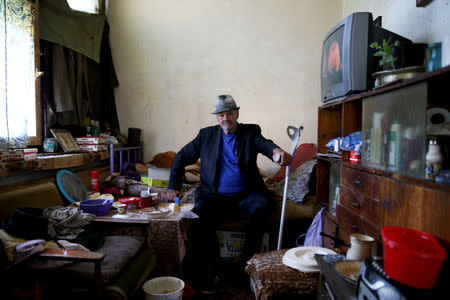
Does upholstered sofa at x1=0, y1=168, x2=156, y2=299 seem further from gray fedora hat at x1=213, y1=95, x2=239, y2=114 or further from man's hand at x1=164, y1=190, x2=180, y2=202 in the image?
gray fedora hat at x1=213, y1=95, x2=239, y2=114

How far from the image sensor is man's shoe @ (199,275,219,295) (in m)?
2.14

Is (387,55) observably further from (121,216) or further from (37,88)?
(37,88)

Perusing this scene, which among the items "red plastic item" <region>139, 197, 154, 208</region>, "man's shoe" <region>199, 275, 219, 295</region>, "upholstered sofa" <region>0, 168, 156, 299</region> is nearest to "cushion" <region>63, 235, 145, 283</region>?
"upholstered sofa" <region>0, 168, 156, 299</region>

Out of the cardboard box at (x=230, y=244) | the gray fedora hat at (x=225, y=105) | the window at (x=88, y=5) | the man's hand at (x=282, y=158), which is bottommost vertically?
the cardboard box at (x=230, y=244)

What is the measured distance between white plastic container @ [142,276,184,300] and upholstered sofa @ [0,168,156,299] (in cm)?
8

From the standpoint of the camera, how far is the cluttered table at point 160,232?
2103mm

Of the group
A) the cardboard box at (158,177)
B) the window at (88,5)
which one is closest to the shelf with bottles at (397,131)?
the cardboard box at (158,177)

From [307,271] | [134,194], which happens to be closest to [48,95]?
[134,194]

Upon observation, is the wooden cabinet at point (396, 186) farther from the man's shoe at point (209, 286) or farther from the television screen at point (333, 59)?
the man's shoe at point (209, 286)

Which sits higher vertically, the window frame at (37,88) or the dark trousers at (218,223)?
the window frame at (37,88)

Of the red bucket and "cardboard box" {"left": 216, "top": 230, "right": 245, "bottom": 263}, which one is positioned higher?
the red bucket

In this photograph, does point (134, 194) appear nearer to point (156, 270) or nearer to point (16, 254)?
point (156, 270)

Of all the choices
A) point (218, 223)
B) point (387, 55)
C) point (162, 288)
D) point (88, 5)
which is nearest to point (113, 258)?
point (162, 288)

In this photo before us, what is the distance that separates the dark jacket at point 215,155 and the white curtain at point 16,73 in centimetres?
128
